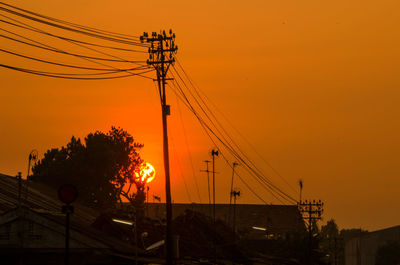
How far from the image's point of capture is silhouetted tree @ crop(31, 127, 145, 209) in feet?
335

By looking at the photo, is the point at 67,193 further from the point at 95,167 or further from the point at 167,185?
the point at 95,167

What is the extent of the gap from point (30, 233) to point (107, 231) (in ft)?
37.5

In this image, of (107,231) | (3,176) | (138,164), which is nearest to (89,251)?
(107,231)

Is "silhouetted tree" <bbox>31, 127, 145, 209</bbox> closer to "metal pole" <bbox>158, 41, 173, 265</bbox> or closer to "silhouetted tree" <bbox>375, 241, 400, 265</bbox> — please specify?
"silhouetted tree" <bbox>375, 241, 400, 265</bbox>

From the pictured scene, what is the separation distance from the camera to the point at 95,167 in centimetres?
10512

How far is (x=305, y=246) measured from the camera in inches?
3406

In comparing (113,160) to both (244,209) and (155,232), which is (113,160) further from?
(244,209)

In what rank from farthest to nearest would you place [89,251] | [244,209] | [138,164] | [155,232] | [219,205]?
1. [219,205]
2. [244,209]
3. [138,164]
4. [155,232]
5. [89,251]

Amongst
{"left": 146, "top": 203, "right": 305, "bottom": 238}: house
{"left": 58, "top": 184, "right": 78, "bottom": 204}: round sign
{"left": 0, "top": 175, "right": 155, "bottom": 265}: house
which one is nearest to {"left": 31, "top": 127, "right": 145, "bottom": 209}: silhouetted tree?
{"left": 146, "top": 203, "right": 305, "bottom": 238}: house

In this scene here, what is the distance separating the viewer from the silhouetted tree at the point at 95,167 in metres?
102

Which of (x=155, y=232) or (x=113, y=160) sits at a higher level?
(x=113, y=160)

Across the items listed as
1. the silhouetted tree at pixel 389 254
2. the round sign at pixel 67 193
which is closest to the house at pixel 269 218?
the silhouetted tree at pixel 389 254

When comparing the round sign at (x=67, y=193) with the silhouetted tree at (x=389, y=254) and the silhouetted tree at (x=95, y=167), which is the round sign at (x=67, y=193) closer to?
the silhouetted tree at (x=95, y=167)

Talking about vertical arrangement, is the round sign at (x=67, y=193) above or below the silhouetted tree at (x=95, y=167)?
below
